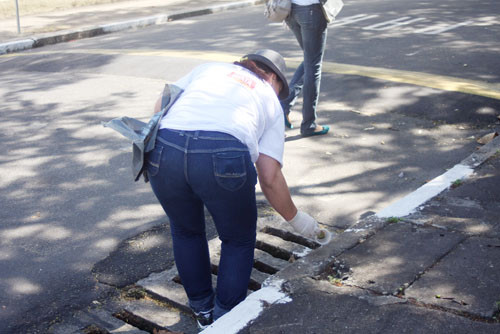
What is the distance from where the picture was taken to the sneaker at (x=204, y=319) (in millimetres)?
3328

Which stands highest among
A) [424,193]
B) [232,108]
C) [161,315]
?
[232,108]

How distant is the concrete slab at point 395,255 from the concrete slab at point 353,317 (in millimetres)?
143

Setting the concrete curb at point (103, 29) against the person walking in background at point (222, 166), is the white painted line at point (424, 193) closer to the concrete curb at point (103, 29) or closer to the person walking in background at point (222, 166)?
the person walking in background at point (222, 166)

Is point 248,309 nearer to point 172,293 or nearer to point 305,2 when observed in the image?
point 172,293

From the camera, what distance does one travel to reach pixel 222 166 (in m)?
2.86

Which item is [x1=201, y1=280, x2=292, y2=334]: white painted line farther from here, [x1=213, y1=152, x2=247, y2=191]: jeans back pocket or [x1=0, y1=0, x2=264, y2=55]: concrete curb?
[x1=0, y1=0, x2=264, y2=55]: concrete curb

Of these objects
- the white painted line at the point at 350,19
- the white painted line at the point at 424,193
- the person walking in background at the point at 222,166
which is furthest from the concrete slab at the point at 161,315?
the white painted line at the point at 350,19

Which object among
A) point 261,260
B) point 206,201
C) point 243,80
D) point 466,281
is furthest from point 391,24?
point 206,201

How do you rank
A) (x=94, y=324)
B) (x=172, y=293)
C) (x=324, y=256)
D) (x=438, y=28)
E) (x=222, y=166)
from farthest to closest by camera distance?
1. (x=438, y=28)
2. (x=324, y=256)
3. (x=172, y=293)
4. (x=94, y=324)
5. (x=222, y=166)

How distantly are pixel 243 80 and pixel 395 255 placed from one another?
1.41 metres

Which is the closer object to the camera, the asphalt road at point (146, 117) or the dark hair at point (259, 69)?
the dark hair at point (259, 69)

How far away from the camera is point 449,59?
880cm

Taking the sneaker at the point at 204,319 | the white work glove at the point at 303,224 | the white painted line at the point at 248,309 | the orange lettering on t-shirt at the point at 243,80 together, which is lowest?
the sneaker at the point at 204,319

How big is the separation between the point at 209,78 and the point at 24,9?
48.2ft
